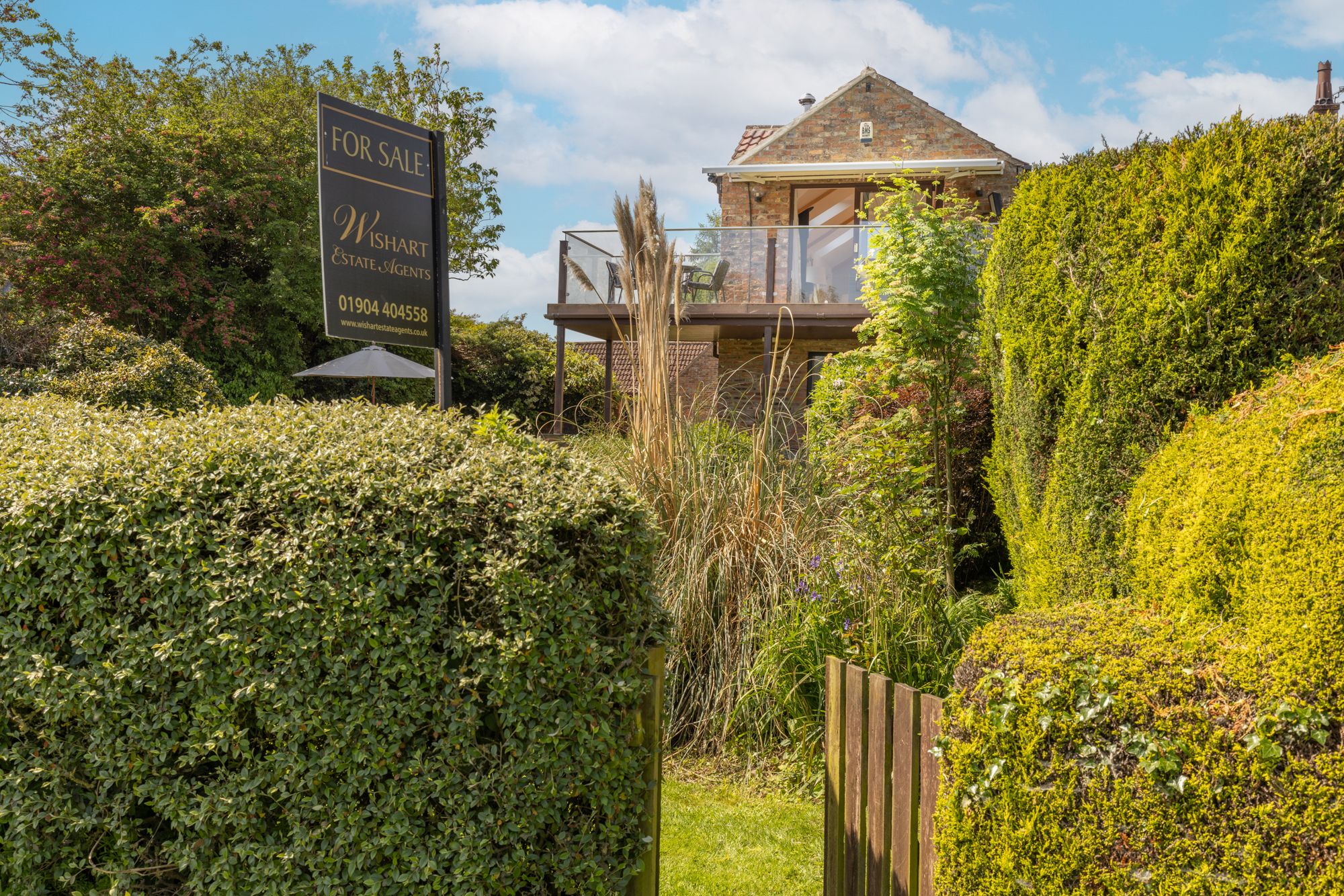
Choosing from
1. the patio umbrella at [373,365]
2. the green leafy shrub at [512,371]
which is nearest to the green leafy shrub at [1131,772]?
the patio umbrella at [373,365]

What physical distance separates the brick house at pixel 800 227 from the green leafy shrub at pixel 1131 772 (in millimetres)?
9747

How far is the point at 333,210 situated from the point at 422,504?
2164mm

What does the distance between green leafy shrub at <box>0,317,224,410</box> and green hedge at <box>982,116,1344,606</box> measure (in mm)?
7901

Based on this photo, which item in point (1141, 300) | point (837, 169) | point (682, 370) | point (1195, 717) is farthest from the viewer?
point (837, 169)

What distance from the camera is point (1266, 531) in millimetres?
2344

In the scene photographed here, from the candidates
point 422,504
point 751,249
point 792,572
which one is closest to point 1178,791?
point 422,504

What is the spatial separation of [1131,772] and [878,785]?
826 millimetres

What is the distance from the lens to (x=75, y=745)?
253 centimetres

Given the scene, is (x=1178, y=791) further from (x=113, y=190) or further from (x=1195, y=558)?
(x=113, y=190)

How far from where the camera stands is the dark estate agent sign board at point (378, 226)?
4082 mm

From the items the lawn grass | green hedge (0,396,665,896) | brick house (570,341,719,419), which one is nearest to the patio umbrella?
brick house (570,341,719,419)

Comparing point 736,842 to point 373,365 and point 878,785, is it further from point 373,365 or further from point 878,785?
point 373,365

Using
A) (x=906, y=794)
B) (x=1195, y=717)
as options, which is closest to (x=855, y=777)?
(x=906, y=794)

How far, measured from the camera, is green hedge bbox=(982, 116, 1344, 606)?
328cm
